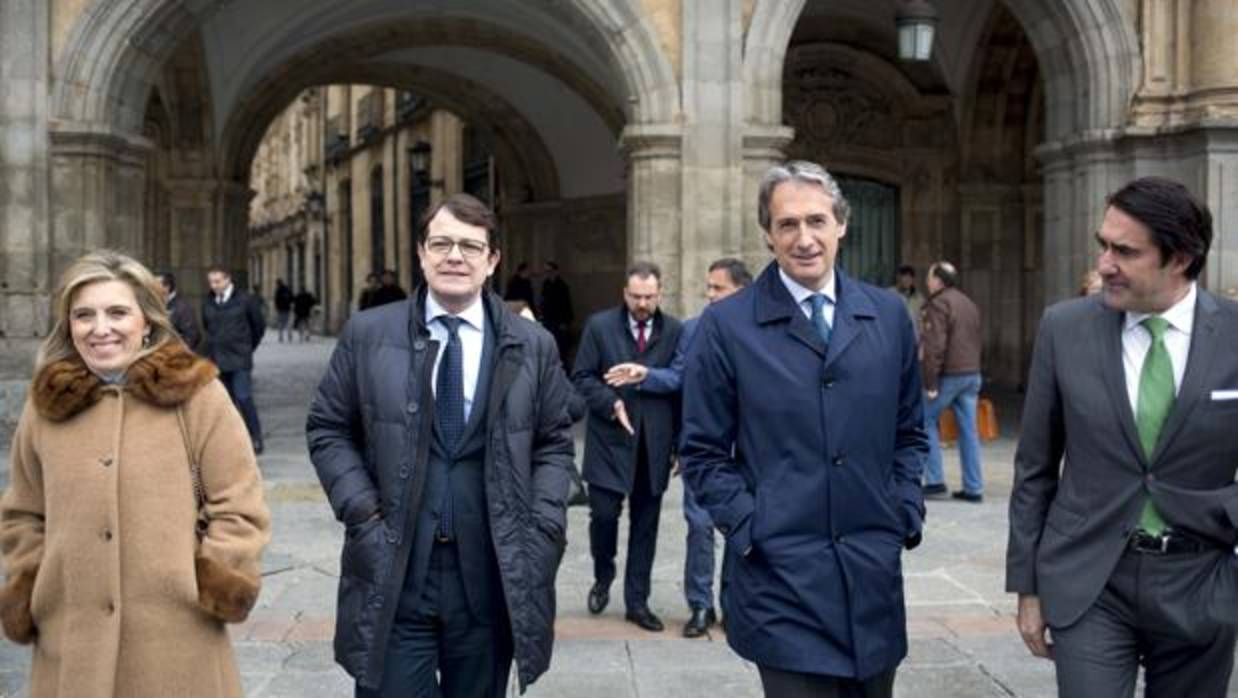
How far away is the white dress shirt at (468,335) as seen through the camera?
11.0 feet

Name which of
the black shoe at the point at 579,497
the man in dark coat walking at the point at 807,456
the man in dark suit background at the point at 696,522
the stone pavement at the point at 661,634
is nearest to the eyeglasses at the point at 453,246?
the man in dark coat walking at the point at 807,456

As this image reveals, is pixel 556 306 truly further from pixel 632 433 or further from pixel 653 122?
pixel 632 433

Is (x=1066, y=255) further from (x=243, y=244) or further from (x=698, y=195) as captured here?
(x=243, y=244)

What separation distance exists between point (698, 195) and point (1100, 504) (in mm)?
8230

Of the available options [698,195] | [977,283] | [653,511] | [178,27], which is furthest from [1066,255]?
[178,27]

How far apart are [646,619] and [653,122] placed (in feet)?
19.9

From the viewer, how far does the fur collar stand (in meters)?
2.91

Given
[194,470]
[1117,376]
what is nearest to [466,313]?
[194,470]

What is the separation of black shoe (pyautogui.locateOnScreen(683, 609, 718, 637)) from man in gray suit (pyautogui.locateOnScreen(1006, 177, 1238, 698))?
274 cm

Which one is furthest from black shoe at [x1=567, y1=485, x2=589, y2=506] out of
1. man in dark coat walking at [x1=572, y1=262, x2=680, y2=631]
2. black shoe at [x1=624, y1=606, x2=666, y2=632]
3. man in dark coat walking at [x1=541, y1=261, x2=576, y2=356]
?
man in dark coat walking at [x1=541, y1=261, x2=576, y2=356]

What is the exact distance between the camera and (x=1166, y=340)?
9.68 feet

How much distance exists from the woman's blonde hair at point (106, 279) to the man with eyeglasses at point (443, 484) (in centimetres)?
47

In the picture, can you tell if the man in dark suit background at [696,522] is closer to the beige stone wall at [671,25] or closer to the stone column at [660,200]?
the stone column at [660,200]

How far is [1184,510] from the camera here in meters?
2.85
